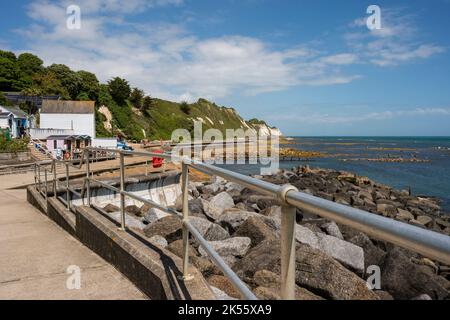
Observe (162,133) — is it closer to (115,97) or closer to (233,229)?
(115,97)

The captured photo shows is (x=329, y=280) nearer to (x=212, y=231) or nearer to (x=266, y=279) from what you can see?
(x=266, y=279)

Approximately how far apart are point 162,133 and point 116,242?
77177mm

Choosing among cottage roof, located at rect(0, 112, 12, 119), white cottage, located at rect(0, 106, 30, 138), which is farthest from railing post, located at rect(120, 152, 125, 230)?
cottage roof, located at rect(0, 112, 12, 119)

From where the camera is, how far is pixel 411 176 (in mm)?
38125

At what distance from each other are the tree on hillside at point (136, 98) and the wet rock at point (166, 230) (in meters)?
75.7

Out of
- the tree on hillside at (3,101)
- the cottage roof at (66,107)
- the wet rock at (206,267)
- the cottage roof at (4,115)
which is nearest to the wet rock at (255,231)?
the wet rock at (206,267)

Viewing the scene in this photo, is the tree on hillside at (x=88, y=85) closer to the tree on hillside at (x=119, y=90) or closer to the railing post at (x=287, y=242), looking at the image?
the tree on hillside at (x=119, y=90)

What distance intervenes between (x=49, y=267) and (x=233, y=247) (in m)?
3.05

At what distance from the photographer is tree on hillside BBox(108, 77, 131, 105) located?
240 ft

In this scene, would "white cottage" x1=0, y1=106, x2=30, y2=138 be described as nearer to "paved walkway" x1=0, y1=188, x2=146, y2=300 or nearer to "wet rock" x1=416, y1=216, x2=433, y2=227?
"wet rock" x1=416, y1=216, x2=433, y2=227

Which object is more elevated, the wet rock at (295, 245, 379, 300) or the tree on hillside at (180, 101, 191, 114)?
the tree on hillside at (180, 101, 191, 114)

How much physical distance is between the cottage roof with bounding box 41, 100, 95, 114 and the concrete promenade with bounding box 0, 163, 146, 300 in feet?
147

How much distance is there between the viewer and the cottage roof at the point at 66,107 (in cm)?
4800
